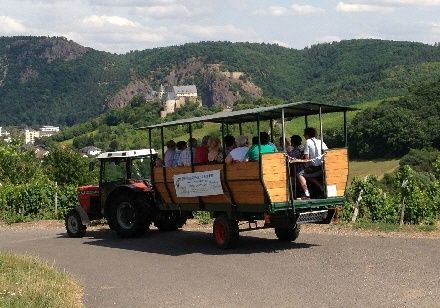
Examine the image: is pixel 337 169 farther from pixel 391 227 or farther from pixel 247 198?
pixel 391 227

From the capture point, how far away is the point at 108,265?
14.0 m

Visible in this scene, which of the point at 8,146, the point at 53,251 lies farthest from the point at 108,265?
the point at 8,146

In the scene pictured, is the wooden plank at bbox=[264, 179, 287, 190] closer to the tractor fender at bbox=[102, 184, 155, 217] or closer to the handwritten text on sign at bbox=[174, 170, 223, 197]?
the handwritten text on sign at bbox=[174, 170, 223, 197]

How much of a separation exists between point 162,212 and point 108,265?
11.5 feet

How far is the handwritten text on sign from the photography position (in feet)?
48.8

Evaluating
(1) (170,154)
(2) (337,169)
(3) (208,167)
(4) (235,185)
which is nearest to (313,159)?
(2) (337,169)

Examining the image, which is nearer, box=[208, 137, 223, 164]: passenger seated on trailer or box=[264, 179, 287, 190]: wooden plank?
box=[264, 179, 287, 190]: wooden plank

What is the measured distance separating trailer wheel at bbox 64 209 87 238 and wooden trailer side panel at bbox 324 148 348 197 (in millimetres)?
7520

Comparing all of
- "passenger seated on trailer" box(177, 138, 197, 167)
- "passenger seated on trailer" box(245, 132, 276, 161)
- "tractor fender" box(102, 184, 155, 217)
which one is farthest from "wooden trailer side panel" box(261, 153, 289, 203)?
"tractor fender" box(102, 184, 155, 217)

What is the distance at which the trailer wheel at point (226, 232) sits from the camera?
14.9m

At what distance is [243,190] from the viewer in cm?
1430

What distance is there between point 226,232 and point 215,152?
1722mm

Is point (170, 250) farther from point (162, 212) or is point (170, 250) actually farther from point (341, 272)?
point (341, 272)

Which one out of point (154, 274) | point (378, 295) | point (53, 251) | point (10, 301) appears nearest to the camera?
point (10, 301)
